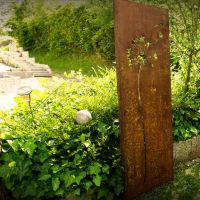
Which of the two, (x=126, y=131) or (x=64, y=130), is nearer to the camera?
(x=126, y=131)

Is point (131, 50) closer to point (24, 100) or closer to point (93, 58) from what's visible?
point (24, 100)

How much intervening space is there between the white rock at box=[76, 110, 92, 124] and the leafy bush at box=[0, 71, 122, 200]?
7 centimetres

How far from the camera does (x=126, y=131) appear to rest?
5535mm

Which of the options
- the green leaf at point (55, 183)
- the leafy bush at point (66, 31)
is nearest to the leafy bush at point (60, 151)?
the green leaf at point (55, 183)

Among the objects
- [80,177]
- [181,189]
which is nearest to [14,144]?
[80,177]

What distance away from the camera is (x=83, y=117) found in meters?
5.93

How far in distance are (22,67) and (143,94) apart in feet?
34.5

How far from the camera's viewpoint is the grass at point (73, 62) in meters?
17.3

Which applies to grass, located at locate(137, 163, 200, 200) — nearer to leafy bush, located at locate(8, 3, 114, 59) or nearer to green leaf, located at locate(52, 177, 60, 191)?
green leaf, located at locate(52, 177, 60, 191)

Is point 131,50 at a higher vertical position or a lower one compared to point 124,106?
higher

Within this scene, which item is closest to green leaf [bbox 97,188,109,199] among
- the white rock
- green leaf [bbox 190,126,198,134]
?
the white rock

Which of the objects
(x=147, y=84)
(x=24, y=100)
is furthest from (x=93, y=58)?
(x=147, y=84)

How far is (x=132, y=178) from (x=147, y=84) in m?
1.30

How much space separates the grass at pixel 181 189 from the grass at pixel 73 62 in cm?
1068
